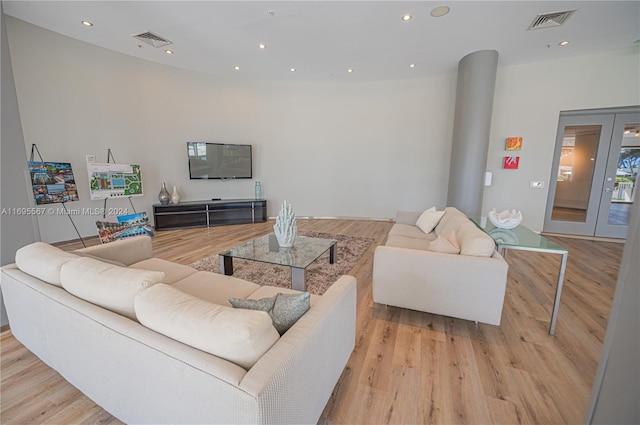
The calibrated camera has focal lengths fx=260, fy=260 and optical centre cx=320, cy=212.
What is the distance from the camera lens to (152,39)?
13.3 ft

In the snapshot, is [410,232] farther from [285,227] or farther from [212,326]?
[212,326]

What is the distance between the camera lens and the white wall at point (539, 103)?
4.31 m

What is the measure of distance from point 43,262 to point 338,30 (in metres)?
4.05

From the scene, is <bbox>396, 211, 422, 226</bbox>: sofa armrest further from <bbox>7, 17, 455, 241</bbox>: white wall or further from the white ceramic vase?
the white ceramic vase

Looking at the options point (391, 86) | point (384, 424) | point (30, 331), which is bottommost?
point (384, 424)

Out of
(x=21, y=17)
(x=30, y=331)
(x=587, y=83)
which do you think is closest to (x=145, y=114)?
(x=21, y=17)

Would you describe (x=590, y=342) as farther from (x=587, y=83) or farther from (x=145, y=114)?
(x=145, y=114)

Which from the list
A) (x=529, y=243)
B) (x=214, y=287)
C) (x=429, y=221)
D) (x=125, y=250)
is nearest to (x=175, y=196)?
(x=125, y=250)

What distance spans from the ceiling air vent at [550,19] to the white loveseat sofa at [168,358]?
4.28 metres

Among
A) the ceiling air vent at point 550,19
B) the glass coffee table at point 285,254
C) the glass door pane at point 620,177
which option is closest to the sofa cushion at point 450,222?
the glass coffee table at point 285,254

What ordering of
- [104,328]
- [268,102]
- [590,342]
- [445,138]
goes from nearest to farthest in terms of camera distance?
1. [104,328]
2. [590,342]
3. [445,138]
4. [268,102]

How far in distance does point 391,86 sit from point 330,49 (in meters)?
2.10

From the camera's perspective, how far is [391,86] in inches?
229

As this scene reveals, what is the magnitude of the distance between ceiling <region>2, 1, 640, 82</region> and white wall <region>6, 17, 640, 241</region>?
1.40ft
